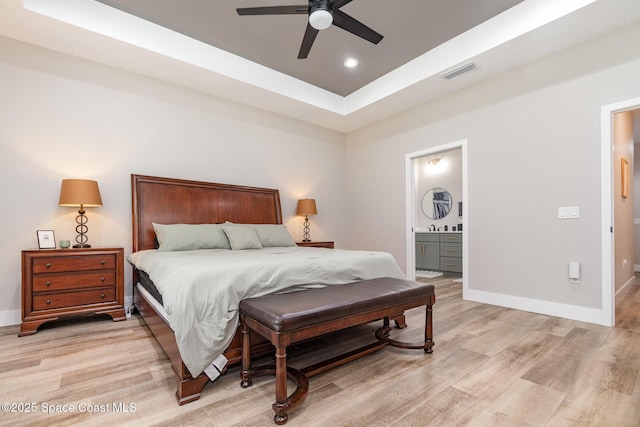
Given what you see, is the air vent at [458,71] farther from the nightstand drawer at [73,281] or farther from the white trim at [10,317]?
the white trim at [10,317]

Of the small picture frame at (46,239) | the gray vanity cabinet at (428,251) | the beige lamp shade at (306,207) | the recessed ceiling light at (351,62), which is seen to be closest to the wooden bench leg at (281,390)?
the small picture frame at (46,239)

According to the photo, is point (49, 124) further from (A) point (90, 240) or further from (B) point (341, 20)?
(B) point (341, 20)

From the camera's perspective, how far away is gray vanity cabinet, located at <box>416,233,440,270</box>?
19.7 ft

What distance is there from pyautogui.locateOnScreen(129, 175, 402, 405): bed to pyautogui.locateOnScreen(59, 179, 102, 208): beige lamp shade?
0.54 meters

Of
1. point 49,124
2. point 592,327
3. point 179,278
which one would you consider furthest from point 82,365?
point 592,327

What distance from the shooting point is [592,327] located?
2.79m

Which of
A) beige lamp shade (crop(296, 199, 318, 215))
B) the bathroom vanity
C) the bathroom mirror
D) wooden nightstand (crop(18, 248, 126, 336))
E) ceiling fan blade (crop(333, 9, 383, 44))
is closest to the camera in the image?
ceiling fan blade (crop(333, 9, 383, 44))

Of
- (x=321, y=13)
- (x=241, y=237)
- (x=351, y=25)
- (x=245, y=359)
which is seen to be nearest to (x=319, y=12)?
(x=321, y=13)

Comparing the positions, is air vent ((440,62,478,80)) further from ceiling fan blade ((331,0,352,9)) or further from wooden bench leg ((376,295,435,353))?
wooden bench leg ((376,295,435,353))

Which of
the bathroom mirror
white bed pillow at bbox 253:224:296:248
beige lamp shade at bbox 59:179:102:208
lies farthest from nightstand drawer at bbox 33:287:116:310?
the bathroom mirror

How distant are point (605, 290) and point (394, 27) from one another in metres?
3.32

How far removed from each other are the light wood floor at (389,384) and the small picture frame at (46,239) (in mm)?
784

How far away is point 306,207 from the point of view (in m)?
4.89

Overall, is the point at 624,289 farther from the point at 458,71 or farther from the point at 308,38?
the point at 308,38
